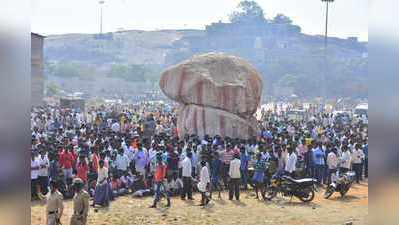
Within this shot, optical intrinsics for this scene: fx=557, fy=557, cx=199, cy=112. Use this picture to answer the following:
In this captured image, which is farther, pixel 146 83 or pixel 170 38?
pixel 170 38

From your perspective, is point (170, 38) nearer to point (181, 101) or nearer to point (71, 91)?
point (71, 91)

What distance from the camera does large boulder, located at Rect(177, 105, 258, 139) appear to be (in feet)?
60.3

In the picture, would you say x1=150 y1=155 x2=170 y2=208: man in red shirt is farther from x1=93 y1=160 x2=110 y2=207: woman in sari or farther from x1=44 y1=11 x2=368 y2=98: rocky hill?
x1=44 y1=11 x2=368 y2=98: rocky hill

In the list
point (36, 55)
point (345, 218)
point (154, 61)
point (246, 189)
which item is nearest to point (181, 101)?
point (246, 189)

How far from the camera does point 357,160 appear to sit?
14.4 m

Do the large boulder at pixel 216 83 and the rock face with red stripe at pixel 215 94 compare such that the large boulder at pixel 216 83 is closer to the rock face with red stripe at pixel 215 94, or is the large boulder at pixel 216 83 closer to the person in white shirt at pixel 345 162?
the rock face with red stripe at pixel 215 94

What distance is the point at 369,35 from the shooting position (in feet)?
12.2

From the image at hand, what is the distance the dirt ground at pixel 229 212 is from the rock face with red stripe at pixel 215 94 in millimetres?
5812

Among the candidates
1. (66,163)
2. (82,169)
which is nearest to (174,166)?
(82,169)

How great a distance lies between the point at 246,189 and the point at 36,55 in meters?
20.4

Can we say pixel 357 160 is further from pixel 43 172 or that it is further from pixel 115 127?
pixel 115 127

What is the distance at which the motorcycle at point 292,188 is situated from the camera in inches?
480

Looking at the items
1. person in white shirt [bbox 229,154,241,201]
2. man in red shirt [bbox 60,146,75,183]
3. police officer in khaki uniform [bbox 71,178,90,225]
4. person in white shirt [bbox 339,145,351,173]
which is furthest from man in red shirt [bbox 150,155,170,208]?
person in white shirt [bbox 339,145,351,173]

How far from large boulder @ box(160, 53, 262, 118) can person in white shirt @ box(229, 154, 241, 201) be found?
234 inches
